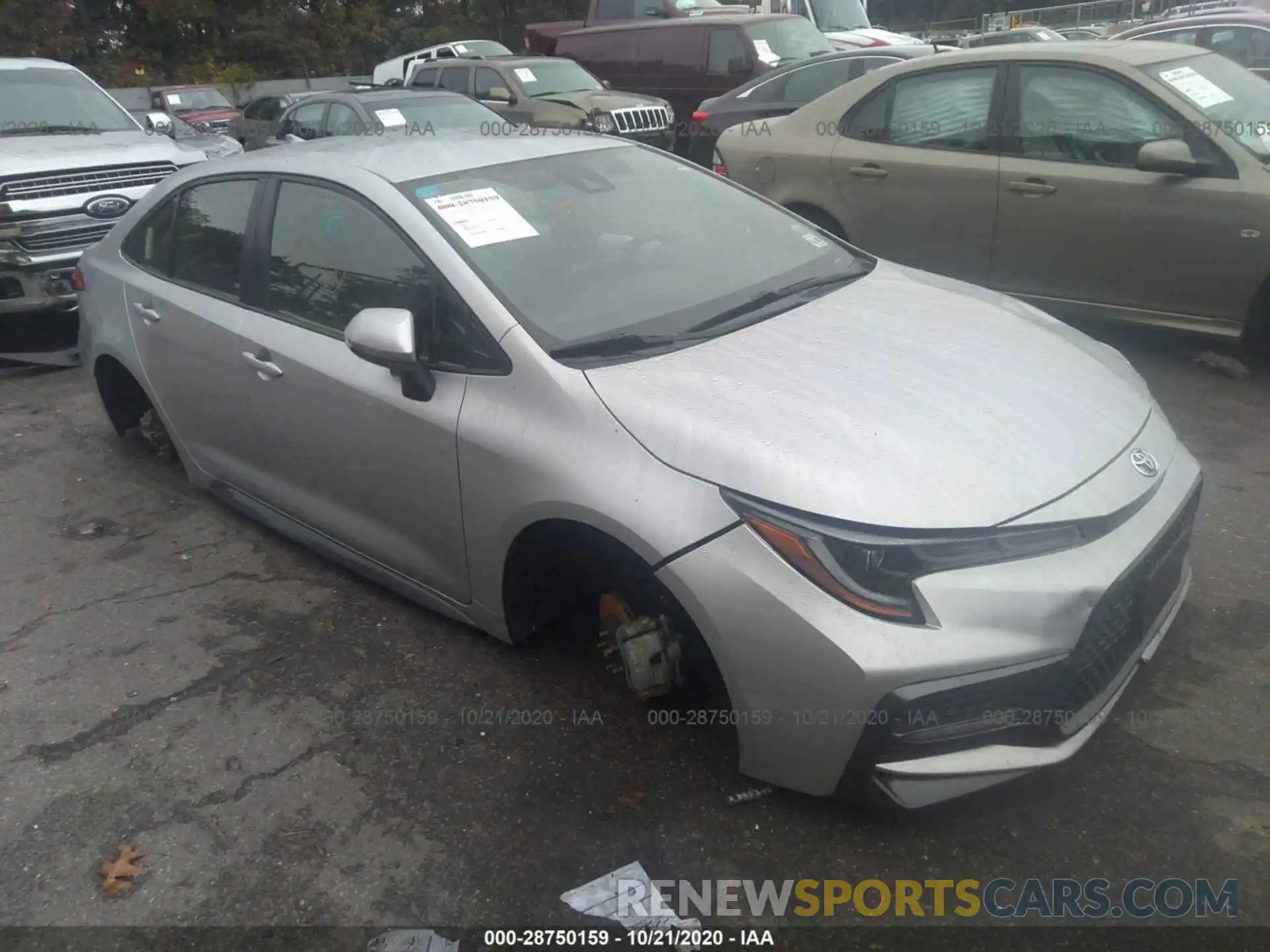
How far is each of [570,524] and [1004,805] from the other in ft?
4.31

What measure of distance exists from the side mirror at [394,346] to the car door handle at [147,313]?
5.05ft

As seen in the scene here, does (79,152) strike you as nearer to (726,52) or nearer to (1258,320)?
(1258,320)

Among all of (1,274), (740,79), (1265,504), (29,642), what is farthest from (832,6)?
(29,642)

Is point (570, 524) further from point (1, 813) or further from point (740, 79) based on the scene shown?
point (740, 79)

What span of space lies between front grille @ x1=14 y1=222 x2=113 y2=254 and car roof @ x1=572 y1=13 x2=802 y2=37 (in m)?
8.62

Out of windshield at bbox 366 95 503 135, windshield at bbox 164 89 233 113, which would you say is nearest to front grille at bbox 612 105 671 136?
windshield at bbox 366 95 503 135

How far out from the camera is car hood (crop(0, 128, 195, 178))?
7.05 meters

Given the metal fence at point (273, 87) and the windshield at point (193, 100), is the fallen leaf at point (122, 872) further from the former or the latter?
the metal fence at point (273, 87)

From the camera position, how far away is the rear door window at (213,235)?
3.85 metres

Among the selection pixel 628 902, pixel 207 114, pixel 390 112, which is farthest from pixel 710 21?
pixel 628 902

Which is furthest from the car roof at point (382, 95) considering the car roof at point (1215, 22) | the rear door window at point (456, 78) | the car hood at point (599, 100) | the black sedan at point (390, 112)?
the car roof at point (1215, 22)

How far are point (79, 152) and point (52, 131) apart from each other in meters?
0.80

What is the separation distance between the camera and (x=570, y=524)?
2.78 metres

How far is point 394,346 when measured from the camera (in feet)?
9.52
